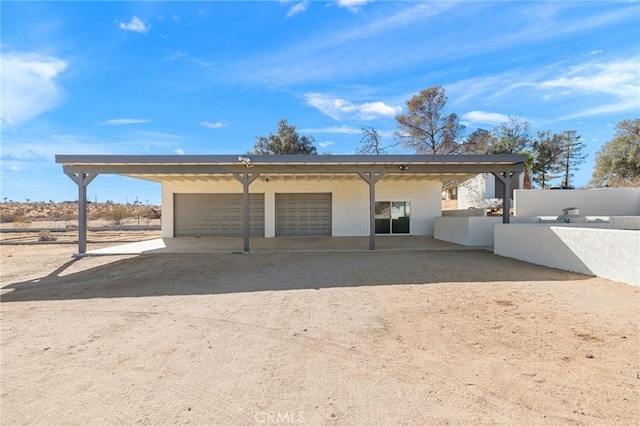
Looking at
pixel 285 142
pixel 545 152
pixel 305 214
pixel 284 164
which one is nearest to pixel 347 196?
pixel 305 214

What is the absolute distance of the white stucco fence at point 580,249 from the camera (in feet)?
19.4

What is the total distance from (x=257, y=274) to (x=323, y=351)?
4.41 m

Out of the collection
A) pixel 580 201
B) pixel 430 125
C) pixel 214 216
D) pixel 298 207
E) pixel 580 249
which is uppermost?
pixel 430 125

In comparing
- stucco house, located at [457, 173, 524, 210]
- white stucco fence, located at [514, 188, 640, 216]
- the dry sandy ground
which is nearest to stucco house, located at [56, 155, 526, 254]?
white stucco fence, located at [514, 188, 640, 216]

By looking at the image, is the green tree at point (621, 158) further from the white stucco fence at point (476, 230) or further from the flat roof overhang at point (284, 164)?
the flat roof overhang at point (284, 164)

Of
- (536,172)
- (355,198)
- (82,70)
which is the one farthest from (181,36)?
(536,172)

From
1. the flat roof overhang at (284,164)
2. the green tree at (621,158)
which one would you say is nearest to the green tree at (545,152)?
the green tree at (621,158)

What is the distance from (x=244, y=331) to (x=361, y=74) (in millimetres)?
18718

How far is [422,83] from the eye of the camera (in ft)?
80.8

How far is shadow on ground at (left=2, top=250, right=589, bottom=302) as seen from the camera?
20.4 feet

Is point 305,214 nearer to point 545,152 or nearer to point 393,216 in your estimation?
point 393,216

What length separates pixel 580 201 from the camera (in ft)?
49.7

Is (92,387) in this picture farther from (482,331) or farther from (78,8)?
(78,8)

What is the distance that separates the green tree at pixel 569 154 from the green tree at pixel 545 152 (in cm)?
70
